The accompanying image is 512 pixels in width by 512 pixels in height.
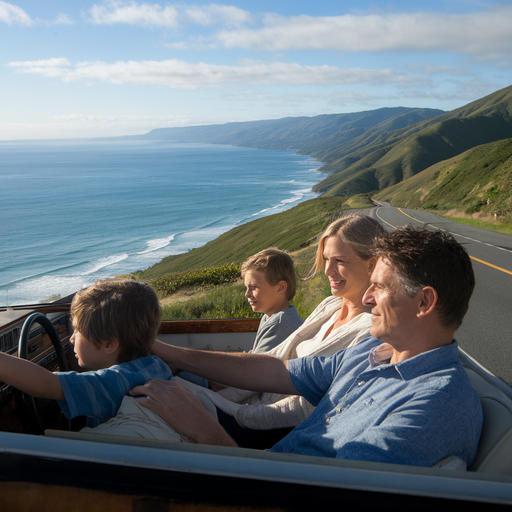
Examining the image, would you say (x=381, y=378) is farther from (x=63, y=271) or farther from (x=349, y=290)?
(x=63, y=271)

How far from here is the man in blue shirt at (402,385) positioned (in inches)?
65.5

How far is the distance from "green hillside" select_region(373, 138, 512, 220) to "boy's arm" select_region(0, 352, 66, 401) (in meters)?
35.2

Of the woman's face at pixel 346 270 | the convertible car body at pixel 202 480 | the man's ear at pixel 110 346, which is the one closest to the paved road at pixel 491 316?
the woman's face at pixel 346 270

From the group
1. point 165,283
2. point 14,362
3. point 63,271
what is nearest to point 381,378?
point 14,362

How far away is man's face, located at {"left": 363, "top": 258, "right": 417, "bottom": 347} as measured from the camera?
1936 millimetres

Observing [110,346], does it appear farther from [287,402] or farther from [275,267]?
[275,267]

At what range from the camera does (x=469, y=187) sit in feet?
189

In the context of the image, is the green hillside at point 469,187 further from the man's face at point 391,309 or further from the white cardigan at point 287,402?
the man's face at point 391,309

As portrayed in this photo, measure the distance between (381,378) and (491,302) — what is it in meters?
9.66

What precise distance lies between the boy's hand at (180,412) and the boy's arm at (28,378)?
13.7 inches

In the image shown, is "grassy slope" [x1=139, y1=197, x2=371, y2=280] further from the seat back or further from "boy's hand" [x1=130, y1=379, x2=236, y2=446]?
the seat back

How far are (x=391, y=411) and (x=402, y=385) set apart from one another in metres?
0.13

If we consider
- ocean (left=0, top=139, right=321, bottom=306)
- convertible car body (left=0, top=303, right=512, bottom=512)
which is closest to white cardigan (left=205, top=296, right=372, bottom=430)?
convertible car body (left=0, top=303, right=512, bottom=512)

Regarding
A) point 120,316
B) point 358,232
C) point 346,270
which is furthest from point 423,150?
point 120,316
